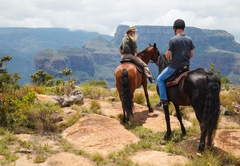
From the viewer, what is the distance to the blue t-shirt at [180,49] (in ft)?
19.1

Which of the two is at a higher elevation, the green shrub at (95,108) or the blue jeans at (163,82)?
the blue jeans at (163,82)

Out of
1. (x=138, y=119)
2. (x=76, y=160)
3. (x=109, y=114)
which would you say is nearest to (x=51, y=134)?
(x=76, y=160)

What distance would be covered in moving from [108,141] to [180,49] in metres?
3.25

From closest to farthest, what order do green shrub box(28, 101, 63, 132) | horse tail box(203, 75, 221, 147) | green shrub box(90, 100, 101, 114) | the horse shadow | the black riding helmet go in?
horse tail box(203, 75, 221, 147) < the black riding helmet < green shrub box(28, 101, 63, 132) < the horse shadow < green shrub box(90, 100, 101, 114)

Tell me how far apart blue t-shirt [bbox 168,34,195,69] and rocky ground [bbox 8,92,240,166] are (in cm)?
222

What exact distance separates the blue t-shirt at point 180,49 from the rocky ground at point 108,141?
2.22 meters

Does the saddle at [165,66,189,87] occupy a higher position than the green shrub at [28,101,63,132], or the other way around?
the saddle at [165,66,189,87]

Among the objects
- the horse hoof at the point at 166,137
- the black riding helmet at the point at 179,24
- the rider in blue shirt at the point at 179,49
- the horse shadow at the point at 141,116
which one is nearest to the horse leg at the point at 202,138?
the horse hoof at the point at 166,137

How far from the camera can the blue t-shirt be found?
5836 millimetres

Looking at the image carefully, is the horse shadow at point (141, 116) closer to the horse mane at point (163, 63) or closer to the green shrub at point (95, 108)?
the green shrub at point (95, 108)

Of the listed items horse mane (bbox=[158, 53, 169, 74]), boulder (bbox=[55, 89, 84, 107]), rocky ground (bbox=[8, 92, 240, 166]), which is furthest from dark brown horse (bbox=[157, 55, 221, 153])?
boulder (bbox=[55, 89, 84, 107])

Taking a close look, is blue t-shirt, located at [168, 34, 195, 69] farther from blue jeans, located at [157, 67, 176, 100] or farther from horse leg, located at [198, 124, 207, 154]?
horse leg, located at [198, 124, 207, 154]

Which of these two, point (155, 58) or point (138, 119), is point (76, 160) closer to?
point (138, 119)

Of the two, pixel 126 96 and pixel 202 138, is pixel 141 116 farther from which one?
pixel 202 138
